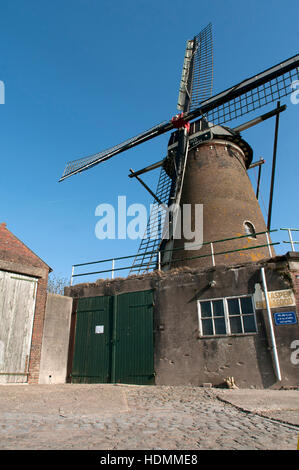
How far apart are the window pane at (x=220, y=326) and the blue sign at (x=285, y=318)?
5.29ft

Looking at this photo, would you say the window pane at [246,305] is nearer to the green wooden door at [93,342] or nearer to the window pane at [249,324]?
the window pane at [249,324]

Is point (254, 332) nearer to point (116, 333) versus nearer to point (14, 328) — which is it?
point (116, 333)

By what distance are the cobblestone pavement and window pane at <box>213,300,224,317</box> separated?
3.38m

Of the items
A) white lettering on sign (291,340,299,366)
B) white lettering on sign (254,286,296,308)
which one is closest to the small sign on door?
white lettering on sign (254,286,296,308)

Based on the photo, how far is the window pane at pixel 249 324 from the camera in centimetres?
972

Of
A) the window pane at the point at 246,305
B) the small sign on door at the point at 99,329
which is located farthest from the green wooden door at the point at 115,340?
the window pane at the point at 246,305

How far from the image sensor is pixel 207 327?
10.4 m

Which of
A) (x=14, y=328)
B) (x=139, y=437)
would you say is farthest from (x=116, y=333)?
(x=139, y=437)

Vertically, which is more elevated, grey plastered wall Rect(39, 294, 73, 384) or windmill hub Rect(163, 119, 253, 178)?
windmill hub Rect(163, 119, 253, 178)

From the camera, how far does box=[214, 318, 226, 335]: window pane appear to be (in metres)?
10.1

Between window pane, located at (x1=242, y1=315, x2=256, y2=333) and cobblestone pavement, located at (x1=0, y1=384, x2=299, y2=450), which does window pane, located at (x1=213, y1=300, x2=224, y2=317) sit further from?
cobblestone pavement, located at (x1=0, y1=384, x2=299, y2=450)
